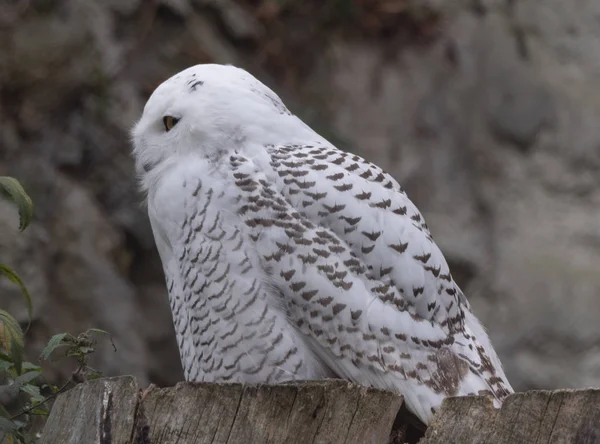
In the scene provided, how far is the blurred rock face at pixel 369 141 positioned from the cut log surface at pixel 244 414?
2.76m

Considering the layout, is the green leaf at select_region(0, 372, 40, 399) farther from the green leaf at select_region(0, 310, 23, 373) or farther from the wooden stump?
the wooden stump

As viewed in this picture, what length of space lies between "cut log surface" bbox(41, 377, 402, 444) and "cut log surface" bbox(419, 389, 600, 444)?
12 cm

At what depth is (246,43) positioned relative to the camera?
5.73 m

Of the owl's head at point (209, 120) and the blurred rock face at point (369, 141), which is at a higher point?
the owl's head at point (209, 120)

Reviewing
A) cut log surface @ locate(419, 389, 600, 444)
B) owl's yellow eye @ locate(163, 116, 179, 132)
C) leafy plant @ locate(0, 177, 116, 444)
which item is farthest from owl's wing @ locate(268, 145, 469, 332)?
cut log surface @ locate(419, 389, 600, 444)

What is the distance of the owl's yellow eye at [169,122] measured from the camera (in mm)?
2495

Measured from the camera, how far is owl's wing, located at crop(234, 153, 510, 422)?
2.20m

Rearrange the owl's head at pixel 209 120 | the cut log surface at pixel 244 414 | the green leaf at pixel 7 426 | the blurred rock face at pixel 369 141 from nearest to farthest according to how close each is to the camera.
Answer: the cut log surface at pixel 244 414 → the green leaf at pixel 7 426 → the owl's head at pixel 209 120 → the blurred rock face at pixel 369 141

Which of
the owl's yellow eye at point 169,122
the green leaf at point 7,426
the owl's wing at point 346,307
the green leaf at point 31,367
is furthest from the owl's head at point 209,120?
the green leaf at point 7,426

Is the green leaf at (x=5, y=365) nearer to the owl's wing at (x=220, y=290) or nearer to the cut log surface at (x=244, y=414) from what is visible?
the cut log surface at (x=244, y=414)

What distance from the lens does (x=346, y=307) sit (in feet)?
Answer: 7.27

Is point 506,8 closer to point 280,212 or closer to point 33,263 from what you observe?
point 33,263

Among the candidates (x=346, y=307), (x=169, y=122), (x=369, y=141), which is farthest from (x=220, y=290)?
(x=369, y=141)

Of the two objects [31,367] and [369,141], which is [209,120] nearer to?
[31,367]
